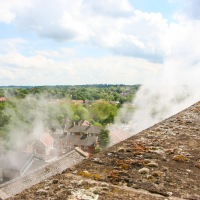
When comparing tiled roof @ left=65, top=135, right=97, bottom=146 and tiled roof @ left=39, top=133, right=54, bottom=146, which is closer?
Result: tiled roof @ left=39, top=133, right=54, bottom=146

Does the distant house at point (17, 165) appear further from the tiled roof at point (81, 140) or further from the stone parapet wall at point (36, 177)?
the tiled roof at point (81, 140)

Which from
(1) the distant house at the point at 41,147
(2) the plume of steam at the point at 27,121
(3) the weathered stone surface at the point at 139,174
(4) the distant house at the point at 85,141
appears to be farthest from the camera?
(4) the distant house at the point at 85,141

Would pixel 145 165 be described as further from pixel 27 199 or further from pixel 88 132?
pixel 88 132

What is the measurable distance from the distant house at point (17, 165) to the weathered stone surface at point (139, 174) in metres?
20.8

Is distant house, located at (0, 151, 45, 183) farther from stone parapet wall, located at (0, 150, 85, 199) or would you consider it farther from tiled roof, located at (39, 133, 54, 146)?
tiled roof, located at (39, 133, 54, 146)

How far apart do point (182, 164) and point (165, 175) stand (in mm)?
297

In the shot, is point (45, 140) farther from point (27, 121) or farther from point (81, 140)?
point (81, 140)

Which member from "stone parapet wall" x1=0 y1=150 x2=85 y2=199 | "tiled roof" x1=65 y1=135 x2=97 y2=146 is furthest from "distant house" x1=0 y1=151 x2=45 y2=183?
"tiled roof" x1=65 y1=135 x2=97 y2=146

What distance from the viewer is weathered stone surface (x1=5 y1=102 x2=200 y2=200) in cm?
196

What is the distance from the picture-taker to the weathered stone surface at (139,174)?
6.42 ft

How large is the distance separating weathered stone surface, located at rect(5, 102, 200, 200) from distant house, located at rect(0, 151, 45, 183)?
2084cm

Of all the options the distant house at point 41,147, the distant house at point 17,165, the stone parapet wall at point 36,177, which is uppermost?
the stone parapet wall at point 36,177

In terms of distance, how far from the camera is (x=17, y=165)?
2455 cm

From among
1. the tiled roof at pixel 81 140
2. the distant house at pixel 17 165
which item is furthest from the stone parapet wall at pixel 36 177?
the tiled roof at pixel 81 140
